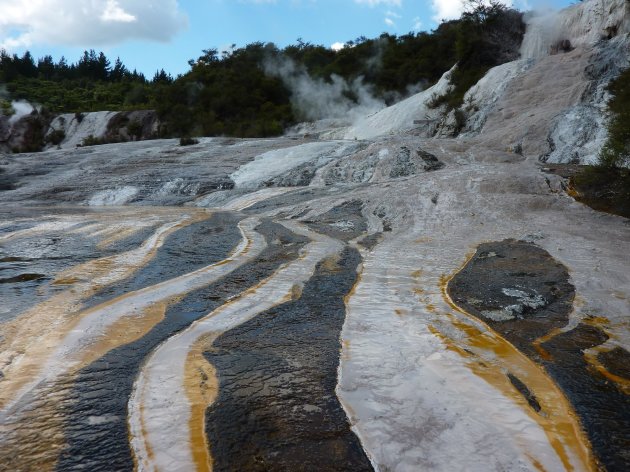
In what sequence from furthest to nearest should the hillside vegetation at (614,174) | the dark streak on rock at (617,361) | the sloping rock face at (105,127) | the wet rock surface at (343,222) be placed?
1. the sloping rock face at (105,127)
2. the hillside vegetation at (614,174)
3. the wet rock surface at (343,222)
4. the dark streak on rock at (617,361)

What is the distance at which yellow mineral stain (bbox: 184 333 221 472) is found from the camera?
1.64 metres

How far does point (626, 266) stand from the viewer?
13.7 feet

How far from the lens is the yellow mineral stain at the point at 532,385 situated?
169 cm

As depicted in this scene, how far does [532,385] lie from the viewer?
7.04 ft

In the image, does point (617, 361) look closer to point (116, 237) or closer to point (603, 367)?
point (603, 367)

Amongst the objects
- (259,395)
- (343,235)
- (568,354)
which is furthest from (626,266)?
(259,395)

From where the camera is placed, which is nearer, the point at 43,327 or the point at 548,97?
the point at 43,327

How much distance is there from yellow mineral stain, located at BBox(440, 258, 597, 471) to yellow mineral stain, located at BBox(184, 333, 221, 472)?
1149mm

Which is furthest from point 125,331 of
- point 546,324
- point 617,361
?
point 617,361

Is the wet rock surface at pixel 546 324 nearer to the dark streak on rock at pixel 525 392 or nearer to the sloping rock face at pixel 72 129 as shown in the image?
the dark streak on rock at pixel 525 392

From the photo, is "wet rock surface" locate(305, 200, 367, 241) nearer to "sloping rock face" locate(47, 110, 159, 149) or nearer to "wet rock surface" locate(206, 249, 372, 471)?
"wet rock surface" locate(206, 249, 372, 471)

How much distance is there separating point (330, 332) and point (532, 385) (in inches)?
41.9

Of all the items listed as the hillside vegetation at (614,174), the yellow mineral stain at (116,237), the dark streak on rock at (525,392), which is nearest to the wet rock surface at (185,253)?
the yellow mineral stain at (116,237)

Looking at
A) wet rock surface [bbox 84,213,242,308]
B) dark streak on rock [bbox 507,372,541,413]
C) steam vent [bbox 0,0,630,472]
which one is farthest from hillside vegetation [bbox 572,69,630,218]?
dark streak on rock [bbox 507,372,541,413]
